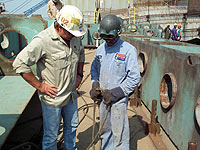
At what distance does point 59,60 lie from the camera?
2.23 metres

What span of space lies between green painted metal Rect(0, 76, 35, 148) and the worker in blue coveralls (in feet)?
3.80

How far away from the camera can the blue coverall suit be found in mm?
2334

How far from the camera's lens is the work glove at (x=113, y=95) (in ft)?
7.52

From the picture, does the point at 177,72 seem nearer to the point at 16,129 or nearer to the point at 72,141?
the point at 72,141

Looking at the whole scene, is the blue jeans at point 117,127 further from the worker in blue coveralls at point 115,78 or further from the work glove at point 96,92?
the work glove at point 96,92

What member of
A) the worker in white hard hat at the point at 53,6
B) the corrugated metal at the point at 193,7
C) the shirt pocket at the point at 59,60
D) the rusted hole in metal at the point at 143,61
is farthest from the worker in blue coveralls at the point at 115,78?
the corrugated metal at the point at 193,7

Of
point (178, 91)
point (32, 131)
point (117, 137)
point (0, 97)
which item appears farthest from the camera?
point (32, 131)

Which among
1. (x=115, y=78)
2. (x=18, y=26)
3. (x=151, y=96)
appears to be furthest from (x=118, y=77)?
(x=18, y=26)

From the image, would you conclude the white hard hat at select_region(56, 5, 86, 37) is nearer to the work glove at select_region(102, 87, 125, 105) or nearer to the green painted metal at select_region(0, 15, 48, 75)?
the work glove at select_region(102, 87, 125, 105)

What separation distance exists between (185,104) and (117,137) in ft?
3.46

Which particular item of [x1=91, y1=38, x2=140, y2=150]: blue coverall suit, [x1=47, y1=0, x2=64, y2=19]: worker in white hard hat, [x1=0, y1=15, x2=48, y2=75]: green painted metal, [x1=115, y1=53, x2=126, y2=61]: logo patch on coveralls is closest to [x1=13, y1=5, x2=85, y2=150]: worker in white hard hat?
[x1=91, y1=38, x2=140, y2=150]: blue coverall suit

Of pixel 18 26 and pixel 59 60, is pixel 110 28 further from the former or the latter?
pixel 18 26

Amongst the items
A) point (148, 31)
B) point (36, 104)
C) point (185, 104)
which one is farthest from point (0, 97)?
point (148, 31)

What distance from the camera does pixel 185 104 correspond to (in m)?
2.73
